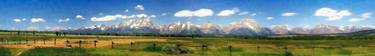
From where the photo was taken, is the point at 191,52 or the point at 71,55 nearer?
the point at 71,55

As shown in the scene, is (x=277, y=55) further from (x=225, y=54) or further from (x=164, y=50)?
(x=164, y=50)

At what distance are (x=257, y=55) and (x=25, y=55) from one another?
5638 centimetres

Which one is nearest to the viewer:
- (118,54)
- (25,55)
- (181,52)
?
(25,55)

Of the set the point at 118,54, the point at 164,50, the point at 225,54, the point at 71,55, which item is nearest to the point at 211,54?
the point at 225,54

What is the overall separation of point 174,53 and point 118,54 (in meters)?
14.2

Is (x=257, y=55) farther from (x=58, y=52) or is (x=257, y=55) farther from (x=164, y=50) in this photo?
(x=58, y=52)

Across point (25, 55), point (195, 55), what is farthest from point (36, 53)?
point (195, 55)

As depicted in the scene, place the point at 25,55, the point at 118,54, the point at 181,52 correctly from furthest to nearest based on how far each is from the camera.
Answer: the point at 181,52
the point at 118,54
the point at 25,55

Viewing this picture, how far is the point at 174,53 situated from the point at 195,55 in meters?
5.12

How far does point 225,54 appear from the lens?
452 feet

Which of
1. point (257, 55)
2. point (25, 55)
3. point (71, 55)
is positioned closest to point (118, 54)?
point (71, 55)

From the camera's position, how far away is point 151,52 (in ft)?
446

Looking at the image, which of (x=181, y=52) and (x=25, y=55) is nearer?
(x=25, y=55)

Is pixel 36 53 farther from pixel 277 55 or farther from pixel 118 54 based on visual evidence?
pixel 277 55
